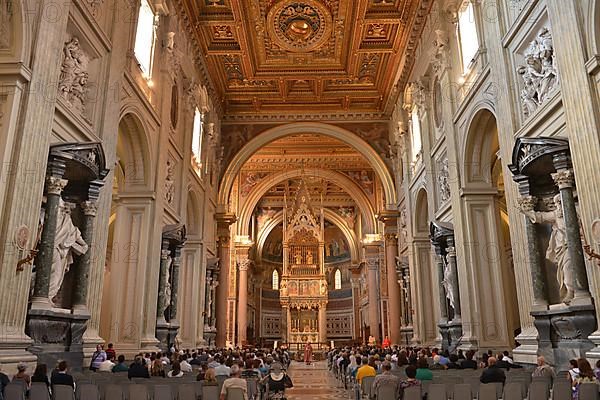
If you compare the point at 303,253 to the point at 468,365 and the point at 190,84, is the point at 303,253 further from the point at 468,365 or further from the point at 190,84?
the point at 468,365

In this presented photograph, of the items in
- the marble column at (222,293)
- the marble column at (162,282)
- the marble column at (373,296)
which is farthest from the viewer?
the marble column at (373,296)

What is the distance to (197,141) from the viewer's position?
1895 cm

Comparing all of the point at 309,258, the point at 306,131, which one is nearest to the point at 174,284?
the point at 306,131

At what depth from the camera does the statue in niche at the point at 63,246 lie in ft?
26.5

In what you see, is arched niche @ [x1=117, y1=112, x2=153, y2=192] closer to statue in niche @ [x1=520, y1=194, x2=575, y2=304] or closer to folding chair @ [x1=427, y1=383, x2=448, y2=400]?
statue in niche @ [x1=520, y1=194, x2=575, y2=304]

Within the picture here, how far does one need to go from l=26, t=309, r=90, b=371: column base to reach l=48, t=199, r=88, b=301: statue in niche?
0.38m

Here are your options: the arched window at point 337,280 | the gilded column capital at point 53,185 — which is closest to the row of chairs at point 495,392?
the gilded column capital at point 53,185

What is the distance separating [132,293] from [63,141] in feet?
16.3

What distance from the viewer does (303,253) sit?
34375mm

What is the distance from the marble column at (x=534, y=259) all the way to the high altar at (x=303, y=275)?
2440 centimetres

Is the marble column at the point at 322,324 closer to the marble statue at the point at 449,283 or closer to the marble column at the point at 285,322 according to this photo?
the marble column at the point at 285,322

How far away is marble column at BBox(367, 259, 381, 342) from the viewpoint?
27189 millimetres

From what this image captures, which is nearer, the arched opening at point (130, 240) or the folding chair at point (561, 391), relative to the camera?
the folding chair at point (561, 391)

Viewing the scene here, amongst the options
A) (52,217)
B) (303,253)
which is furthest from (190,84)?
(303,253)
